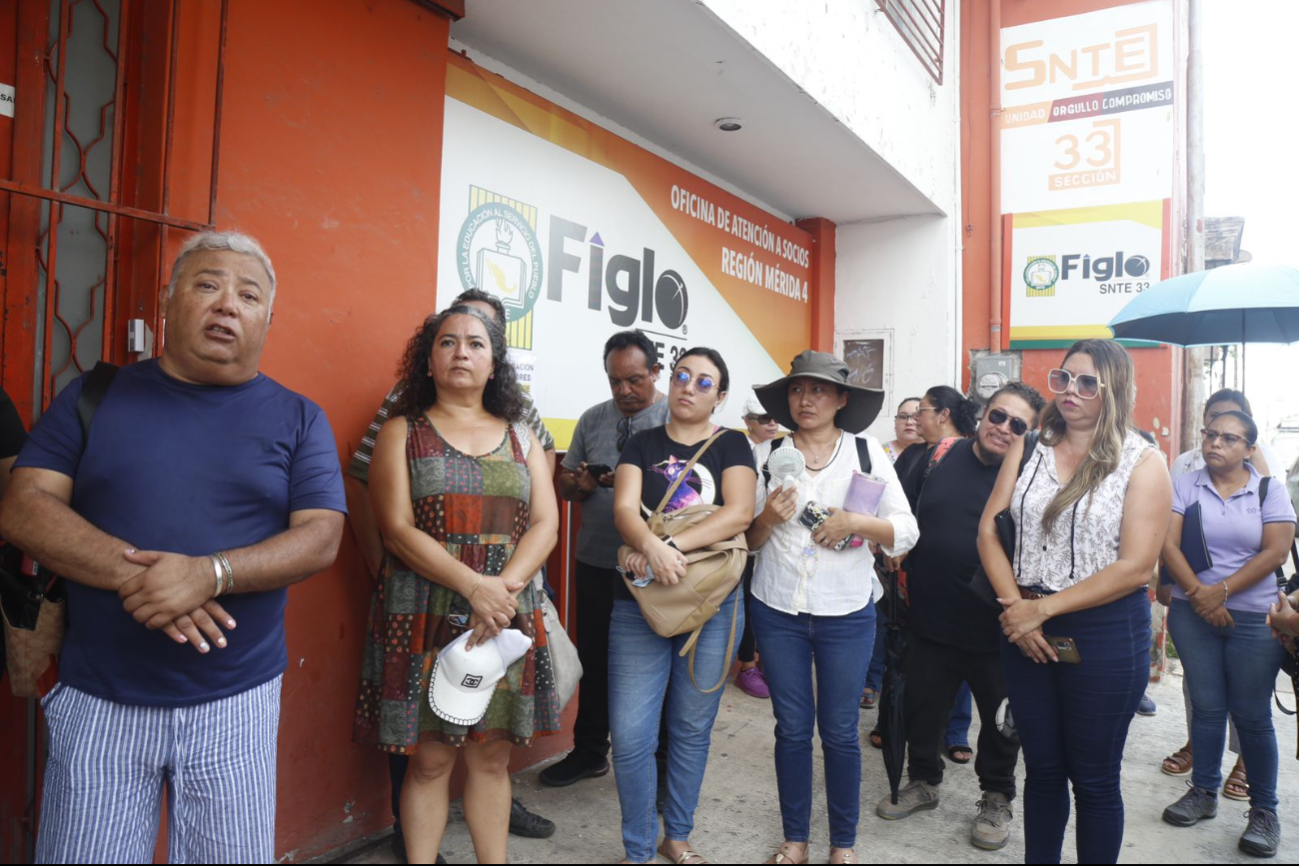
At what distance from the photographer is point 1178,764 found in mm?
4355

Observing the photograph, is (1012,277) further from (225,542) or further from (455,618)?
(225,542)

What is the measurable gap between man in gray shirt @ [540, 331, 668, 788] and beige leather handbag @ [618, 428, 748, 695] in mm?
780

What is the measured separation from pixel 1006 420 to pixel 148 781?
10.8ft

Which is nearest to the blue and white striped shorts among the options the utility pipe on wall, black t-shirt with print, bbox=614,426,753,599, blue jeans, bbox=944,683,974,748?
black t-shirt with print, bbox=614,426,753,599

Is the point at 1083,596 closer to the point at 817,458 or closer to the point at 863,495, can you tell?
the point at 863,495

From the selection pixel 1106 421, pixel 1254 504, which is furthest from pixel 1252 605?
pixel 1106 421

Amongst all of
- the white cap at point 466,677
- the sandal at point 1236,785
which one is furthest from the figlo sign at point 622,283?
the sandal at point 1236,785

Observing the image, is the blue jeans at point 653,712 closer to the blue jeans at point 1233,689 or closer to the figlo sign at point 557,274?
the figlo sign at point 557,274

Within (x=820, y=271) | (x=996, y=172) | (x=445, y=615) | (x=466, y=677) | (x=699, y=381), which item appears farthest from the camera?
(x=820, y=271)

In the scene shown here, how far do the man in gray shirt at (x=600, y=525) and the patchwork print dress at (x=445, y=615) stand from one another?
3.35 ft

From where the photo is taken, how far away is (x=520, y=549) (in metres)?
2.66

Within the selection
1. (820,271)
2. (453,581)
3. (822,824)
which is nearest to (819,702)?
(822,824)

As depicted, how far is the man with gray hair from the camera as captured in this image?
1.86 m

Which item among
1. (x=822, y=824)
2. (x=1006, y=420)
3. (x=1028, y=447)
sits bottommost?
(x=822, y=824)
